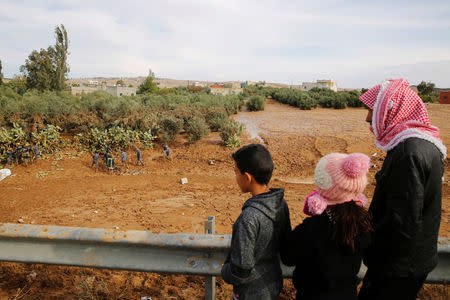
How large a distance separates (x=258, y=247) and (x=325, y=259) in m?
0.38

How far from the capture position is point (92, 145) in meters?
9.80

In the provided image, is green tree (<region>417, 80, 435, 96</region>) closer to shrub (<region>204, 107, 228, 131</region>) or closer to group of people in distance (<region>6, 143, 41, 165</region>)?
shrub (<region>204, 107, 228, 131</region>)

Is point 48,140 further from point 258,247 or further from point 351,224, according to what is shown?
point 351,224

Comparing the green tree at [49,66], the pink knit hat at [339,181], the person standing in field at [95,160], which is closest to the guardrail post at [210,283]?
the pink knit hat at [339,181]

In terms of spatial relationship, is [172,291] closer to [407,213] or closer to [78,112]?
[407,213]

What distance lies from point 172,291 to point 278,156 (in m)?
7.35

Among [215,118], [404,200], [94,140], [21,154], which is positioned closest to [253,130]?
[215,118]

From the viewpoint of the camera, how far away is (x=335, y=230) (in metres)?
1.48

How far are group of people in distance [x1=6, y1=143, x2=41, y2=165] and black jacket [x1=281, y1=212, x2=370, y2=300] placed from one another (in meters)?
9.35

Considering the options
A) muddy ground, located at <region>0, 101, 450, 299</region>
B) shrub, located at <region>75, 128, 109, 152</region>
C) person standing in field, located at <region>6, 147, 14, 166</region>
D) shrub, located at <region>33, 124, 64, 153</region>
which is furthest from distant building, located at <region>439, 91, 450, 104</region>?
person standing in field, located at <region>6, 147, 14, 166</region>

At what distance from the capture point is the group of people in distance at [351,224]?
1503mm

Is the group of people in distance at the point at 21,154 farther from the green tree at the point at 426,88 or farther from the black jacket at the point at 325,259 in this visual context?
the green tree at the point at 426,88

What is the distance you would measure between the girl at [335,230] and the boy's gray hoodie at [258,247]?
15 cm

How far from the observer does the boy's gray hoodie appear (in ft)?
5.02
